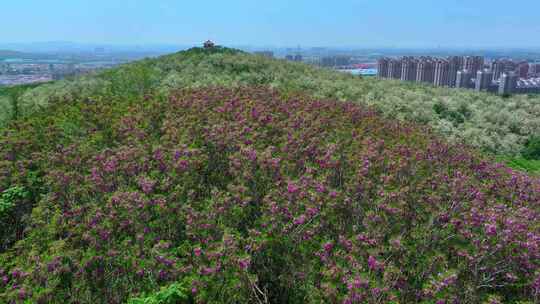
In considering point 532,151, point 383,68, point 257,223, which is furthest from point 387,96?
point 383,68

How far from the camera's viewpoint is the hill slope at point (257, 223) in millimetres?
Answer: 4172

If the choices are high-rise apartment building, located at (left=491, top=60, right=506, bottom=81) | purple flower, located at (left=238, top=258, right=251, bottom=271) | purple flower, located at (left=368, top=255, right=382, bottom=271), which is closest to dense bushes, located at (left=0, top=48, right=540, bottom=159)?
purple flower, located at (left=368, top=255, right=382, bottom=271)

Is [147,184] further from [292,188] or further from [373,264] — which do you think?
[373,264]

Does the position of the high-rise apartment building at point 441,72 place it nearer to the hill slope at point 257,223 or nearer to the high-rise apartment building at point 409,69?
the high-rise apartment building at point 409,69

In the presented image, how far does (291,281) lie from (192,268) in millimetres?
1222

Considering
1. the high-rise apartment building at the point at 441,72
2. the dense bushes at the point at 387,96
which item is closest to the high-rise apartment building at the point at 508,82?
the high-rise apartment building at the point at 441,72

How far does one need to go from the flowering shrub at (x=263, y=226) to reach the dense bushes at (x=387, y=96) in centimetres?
864

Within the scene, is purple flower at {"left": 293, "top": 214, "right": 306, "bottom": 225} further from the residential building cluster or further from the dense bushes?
the residential building cluster

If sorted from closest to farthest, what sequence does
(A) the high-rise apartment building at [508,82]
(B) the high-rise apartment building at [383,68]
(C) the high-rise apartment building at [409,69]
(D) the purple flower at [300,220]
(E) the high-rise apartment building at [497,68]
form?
(D) the purple flower at [300,220] < (A) the high-rise apartment building at [508,82] < (C) the high-rise apartment building at [409,69] < (B) the high-rise apartment building at [383,68] < (E) the high-rise apartment building at [497,68]

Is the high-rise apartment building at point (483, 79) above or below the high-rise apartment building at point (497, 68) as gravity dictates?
below

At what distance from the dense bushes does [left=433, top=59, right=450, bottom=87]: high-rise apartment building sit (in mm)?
47878

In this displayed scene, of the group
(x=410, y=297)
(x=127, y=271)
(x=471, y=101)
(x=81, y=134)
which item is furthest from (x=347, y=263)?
(x=471, y=101)

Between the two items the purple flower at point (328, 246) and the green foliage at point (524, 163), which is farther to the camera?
the green foliage at point (524, 163)

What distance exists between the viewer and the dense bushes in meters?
17.2
